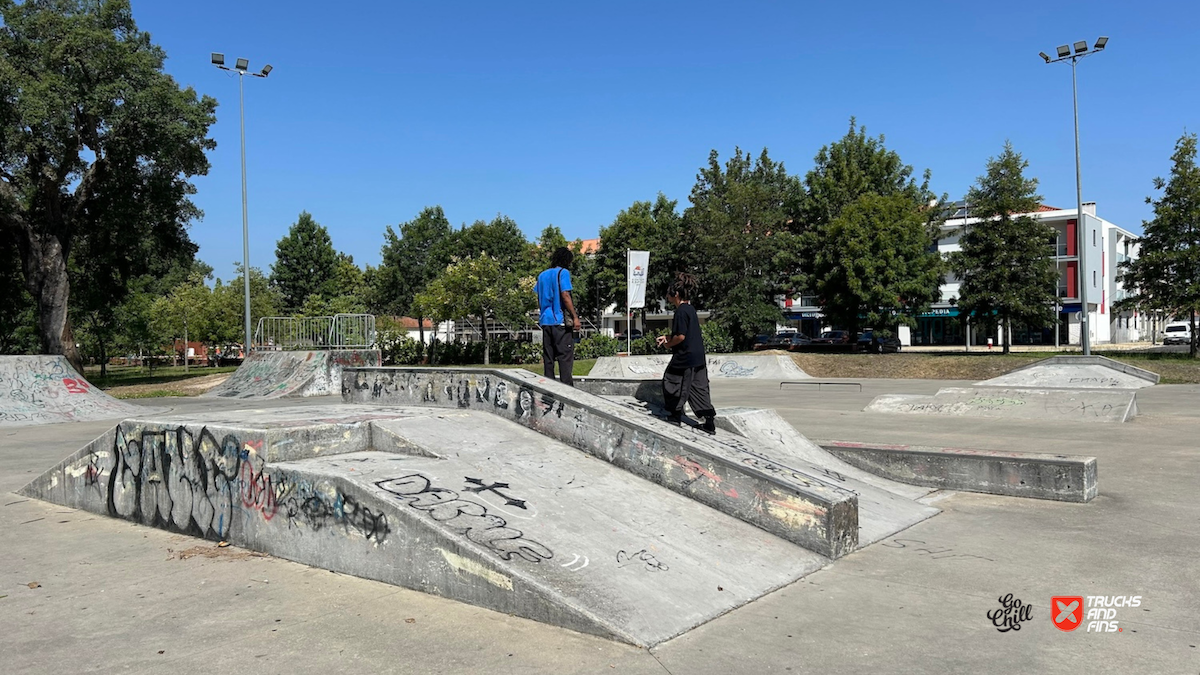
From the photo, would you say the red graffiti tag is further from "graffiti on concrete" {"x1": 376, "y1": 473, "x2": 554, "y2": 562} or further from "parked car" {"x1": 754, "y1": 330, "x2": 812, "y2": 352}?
"parked car" {"x1": 754, "y1": 330, "x2": 812, "y2": 352}

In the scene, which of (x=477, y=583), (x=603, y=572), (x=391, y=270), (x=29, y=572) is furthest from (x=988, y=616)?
(x=391, y=270)

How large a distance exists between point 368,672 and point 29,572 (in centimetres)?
343

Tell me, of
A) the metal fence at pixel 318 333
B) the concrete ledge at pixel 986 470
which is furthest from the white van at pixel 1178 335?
the concrete ledge at pixel 986 470

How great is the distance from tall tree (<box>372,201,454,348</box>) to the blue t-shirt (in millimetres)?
59889

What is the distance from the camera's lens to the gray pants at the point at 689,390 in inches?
290

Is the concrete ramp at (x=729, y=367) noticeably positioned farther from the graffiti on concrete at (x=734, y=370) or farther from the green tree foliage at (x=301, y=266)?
the green tree foliage at (x=301, y=266)

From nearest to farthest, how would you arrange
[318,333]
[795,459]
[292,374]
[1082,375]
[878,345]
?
[795,459]
[292,374]
[1082,375]
[318,333]
[878,345]

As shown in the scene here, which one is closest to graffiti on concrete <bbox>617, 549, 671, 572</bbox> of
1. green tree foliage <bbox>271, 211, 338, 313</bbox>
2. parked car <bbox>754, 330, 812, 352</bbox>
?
parked car <bbox>754, 330, 812, 352</bbox>

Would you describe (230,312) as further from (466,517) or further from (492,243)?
(466,517)

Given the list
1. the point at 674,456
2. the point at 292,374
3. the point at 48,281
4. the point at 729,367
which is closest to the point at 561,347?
the point at 674,456

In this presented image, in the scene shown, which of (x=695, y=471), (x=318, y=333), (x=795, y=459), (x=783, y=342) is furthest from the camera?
(x=783, y=342)

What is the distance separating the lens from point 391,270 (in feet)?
220

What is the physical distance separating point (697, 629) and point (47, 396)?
55.3ft

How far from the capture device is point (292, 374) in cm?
2192
